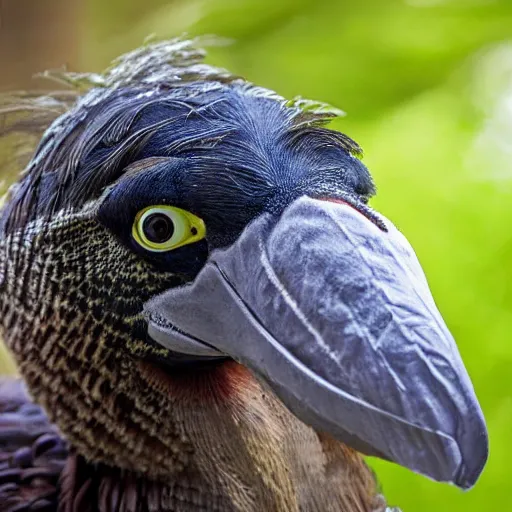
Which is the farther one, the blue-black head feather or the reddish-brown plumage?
the reddish-brown plumage

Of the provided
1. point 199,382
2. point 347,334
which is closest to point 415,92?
point 199,382

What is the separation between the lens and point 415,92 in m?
2.00

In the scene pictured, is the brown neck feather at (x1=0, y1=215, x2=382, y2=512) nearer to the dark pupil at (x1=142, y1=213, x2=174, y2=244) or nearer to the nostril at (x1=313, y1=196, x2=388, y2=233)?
the dark pupil at (x1=142, y1=213, x2=174, y2=244)

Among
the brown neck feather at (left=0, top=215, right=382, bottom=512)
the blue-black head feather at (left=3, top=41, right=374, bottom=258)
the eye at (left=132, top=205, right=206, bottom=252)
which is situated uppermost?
the blue-black head feather at (left=3, top=41, right=374, bottom=258)

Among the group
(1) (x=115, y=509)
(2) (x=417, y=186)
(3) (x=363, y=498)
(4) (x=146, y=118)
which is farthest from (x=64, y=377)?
(2) (x=417, y=186)

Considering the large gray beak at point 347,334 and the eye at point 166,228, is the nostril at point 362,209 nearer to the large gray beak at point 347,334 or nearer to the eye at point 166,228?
the large gray beak at point 347,334

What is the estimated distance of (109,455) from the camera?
84 centimetres

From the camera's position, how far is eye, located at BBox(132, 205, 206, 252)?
0.71 metres

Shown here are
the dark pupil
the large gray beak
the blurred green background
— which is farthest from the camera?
the blurred green background

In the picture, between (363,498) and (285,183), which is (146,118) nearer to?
(285,183)

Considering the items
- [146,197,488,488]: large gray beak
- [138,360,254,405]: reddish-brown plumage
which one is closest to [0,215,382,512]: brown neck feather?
[138,360,254,405]: reddish-brown plumage

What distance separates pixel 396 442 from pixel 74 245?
1.16 feet

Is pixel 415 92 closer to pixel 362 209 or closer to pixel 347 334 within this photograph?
pixel 362 209

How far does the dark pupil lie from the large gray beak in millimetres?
45
